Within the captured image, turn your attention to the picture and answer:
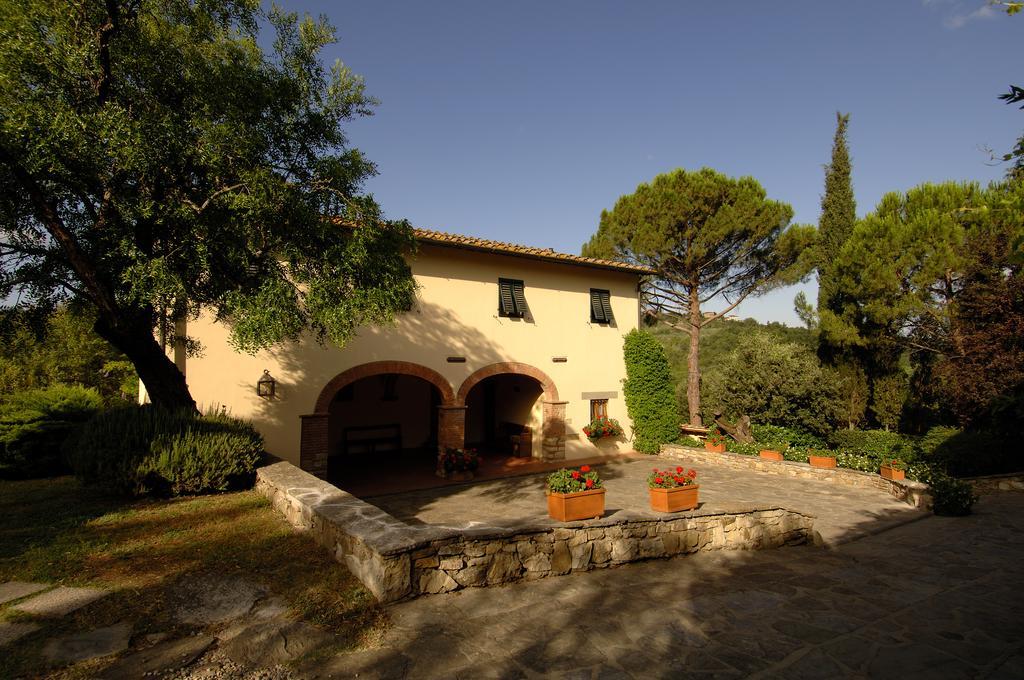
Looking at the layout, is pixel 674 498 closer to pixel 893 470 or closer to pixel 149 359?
pixel 893 470

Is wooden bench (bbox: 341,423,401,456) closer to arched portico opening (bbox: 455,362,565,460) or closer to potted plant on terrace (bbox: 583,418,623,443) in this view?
arched portico opening (bbox: 455,362,565,460)

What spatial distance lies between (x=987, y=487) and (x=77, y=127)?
712 inches

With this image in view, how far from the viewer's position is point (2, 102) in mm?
5148

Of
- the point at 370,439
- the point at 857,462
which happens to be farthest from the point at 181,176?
the point at 857,462

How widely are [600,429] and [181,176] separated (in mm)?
11863

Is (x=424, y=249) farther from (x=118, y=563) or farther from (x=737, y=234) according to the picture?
(x=737, y=234)

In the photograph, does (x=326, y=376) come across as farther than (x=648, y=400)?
No

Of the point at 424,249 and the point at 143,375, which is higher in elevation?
the point at 424,249

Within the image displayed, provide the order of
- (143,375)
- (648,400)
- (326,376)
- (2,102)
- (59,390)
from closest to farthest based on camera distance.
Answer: (2,102)
(143,375)
(59,390)
(326,376)
(648,400)

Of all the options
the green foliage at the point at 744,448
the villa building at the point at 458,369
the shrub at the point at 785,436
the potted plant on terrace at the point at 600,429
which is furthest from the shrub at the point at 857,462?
the potted plant on terrace at the point at 600,429

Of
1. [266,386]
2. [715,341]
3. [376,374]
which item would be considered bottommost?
[266,386]

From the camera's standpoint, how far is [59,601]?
3.75m

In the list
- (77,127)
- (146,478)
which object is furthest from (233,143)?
(146,478)

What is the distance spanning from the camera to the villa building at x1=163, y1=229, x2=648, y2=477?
10.3m
